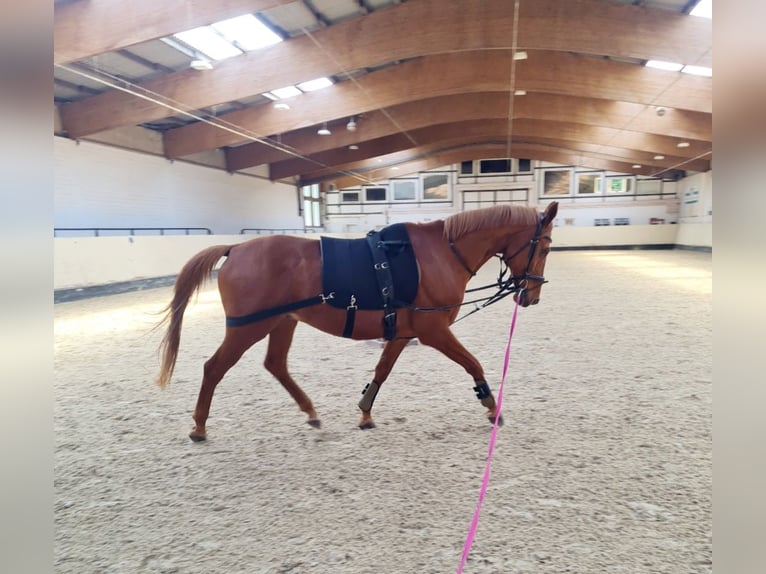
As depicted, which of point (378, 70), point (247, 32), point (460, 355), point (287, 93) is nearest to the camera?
point (460, 355)

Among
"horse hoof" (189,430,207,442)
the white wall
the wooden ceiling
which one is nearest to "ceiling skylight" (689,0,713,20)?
the wooden ceiling

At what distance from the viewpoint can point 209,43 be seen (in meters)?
9.21

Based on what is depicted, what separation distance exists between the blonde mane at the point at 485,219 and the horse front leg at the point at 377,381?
815mm

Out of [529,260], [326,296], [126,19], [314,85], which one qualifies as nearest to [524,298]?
[529,260]

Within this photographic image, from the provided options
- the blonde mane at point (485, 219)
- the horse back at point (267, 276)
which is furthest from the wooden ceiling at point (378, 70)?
the horse back at point (267, 276)

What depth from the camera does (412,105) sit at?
50.4 ft

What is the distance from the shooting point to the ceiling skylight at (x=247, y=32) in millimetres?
8544

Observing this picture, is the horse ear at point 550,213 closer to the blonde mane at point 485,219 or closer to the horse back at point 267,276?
the blonde mane at point 485,219

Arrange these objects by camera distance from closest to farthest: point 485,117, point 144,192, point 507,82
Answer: point 507,82, point 144,192, point 485,117

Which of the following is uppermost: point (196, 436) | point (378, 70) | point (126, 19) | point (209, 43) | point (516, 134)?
point (516, 134)

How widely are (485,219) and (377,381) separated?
1.33 m

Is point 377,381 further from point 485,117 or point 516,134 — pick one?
point 516,134

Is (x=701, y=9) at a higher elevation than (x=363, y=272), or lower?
higher

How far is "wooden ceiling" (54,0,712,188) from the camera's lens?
26.5ft
